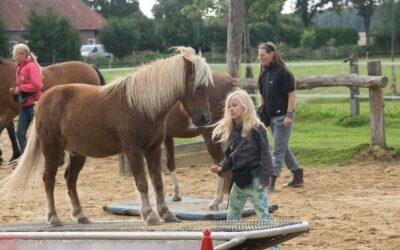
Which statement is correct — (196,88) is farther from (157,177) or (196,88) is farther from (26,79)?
(26,79)

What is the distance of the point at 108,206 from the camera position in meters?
9.50

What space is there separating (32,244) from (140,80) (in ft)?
7.12

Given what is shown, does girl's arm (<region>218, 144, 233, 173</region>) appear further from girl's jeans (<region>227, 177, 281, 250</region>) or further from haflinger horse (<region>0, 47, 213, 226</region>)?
haflinger horse (<region>0, 47, 213, 226</region>)

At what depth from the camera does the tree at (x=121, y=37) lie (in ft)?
191

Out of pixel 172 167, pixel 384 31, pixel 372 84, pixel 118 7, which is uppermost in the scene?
pixel 118 7

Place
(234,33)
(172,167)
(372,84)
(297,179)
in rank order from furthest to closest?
(234,33)
(372,84)
(297,179)
(172,167)

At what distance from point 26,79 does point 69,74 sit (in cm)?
215

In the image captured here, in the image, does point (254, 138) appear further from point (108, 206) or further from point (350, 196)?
point (350, 196)

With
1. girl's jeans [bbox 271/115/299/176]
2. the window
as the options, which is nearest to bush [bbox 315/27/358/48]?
the window

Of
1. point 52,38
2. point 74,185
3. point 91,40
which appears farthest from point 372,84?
point 91,40

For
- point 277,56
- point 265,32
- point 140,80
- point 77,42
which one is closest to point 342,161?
point 277,56

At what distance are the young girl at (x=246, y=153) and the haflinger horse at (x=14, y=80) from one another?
7.75 metres

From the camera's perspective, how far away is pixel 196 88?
25.0 ft

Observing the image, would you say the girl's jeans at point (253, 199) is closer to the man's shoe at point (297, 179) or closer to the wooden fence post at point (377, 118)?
the man's shoe at point (297, 179)
